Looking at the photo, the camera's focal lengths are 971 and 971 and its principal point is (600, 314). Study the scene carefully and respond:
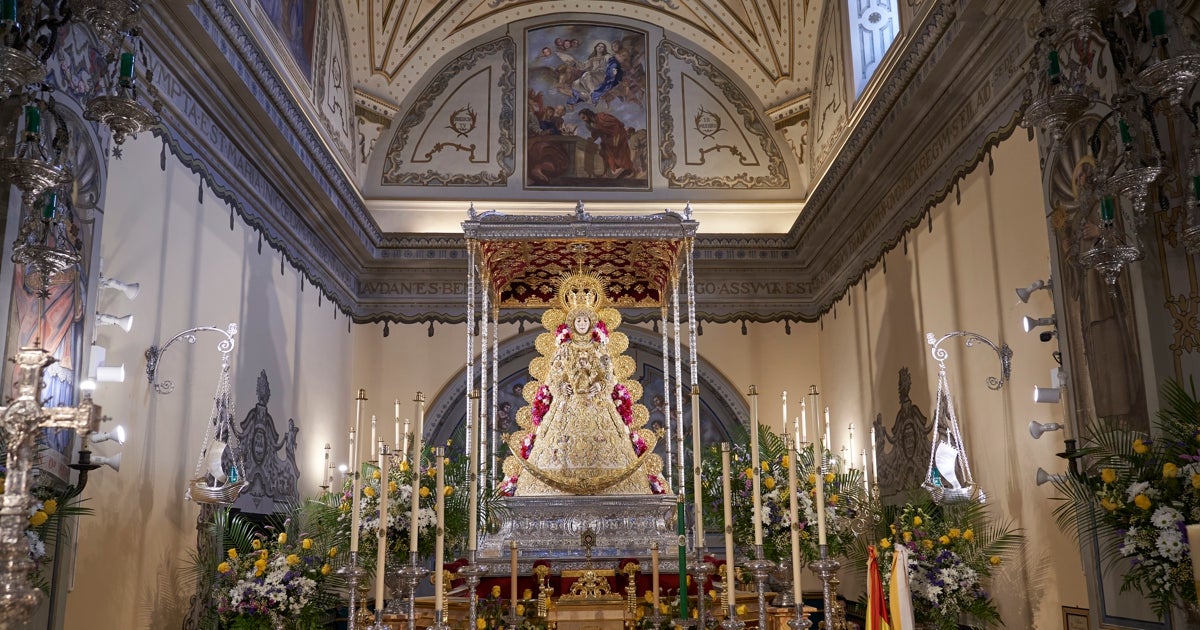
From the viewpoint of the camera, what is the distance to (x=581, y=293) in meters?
10.3

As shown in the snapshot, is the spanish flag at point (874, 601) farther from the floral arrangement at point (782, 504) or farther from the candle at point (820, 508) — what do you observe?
the floral arrangement at point (782, 504)

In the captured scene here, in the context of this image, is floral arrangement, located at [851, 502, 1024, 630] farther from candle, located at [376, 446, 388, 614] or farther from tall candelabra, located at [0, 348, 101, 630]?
tall candelabra, located at [0, 348, 101, 630]

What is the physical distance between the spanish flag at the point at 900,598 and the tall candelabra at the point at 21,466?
3.49 m

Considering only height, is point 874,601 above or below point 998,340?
below

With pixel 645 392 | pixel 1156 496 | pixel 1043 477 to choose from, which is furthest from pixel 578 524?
pixel 1156 496

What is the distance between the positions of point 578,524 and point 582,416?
108 cm

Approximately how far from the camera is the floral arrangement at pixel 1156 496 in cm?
412

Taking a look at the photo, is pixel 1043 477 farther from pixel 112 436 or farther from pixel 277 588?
pixel 112 436

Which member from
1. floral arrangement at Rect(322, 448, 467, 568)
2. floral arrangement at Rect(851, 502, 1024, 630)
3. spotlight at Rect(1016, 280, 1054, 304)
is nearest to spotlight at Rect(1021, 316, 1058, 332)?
spotlight at Rect(1016, 280, 1054, 304)

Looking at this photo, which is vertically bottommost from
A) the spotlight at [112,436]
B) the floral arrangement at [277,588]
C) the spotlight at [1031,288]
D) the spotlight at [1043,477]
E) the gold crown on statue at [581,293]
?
the floral arrangement at [277,588]

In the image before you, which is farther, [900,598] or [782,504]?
[782,504]

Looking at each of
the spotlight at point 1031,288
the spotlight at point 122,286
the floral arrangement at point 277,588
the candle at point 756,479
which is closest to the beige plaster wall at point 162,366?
the spotlight at point 122,286

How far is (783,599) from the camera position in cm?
756

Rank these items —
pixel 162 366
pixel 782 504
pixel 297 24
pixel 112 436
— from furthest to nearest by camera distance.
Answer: pixel 297 24 < pixel 782 504 < pixel 162 366 < pixel 112 436
